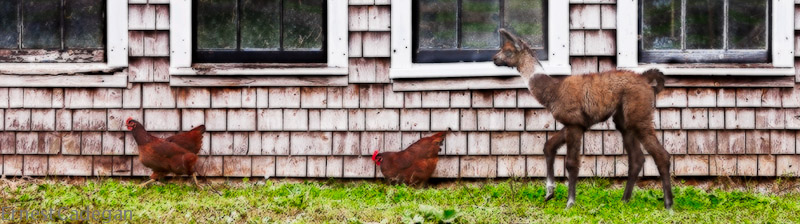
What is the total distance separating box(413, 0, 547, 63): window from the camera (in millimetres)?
6719

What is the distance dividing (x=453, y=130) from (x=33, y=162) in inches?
128

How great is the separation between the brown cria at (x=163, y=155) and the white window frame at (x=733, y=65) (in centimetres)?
326

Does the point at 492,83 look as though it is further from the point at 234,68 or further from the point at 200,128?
the point at 200,128

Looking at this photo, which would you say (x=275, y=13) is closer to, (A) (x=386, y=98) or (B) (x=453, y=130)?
(A) (x=386, y=98)

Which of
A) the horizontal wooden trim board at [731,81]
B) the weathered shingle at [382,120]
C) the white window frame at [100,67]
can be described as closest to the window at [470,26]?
the weathered shingle at [382,120]

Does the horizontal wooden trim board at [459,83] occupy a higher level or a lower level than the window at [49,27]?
lower

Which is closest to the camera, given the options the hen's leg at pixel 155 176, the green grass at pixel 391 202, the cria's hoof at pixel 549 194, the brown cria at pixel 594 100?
the green grass at pixel 391 202

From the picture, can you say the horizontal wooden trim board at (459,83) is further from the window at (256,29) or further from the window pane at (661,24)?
the window pane at (661,24)

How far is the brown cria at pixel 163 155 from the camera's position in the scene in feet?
20.9

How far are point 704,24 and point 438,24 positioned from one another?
2.02 meters

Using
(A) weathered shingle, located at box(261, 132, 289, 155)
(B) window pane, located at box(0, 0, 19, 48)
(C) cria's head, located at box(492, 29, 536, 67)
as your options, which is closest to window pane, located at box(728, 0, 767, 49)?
(C) cria's head, located at box(492, 29, 536, 67)

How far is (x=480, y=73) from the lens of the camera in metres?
6.63

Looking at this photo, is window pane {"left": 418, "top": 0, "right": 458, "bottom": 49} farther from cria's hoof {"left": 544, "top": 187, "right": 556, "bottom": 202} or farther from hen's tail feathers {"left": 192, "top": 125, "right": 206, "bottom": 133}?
hen's tail feathers {"left": 192, "top": 125, "right": 206, "bottom": 133}

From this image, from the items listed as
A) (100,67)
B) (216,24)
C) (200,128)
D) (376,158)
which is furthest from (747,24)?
(100,67)
